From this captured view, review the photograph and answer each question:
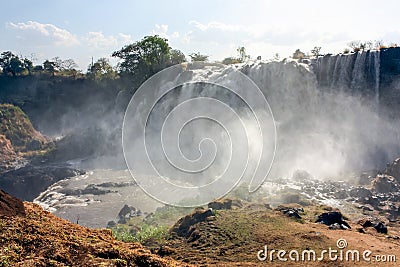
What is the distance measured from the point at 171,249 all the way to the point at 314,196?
1124 cm

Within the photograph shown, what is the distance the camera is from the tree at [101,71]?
179ft

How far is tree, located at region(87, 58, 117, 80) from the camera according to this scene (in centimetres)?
5450

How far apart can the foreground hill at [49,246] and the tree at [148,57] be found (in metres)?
41.3

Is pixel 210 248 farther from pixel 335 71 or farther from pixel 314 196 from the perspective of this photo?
pixel 335 71

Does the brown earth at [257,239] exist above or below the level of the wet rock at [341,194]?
above

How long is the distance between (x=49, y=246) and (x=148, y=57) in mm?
43538

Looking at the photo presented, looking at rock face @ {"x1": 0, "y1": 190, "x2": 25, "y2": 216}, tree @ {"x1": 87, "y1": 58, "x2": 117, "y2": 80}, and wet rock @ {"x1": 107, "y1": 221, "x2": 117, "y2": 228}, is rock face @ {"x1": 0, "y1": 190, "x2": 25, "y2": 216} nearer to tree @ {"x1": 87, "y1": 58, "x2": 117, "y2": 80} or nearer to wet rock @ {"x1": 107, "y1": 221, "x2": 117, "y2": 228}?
wet rock @ {"x1": 107, "y1": 221, "x2": 117, "y2": 228}

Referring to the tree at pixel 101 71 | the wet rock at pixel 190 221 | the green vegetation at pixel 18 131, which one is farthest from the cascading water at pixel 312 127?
the tree at pixel 101 71

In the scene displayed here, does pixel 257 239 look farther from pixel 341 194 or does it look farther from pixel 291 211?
pixel 341 194

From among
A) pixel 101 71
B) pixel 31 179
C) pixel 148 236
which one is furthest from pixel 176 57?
pixel 148 236

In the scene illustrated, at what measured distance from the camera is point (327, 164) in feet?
86.0

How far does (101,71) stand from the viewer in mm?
55812

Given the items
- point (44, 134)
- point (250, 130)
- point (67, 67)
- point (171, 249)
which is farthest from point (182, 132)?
point (67, 67)

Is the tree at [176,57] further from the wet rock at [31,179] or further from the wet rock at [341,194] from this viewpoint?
the wet rock at [341,194]
